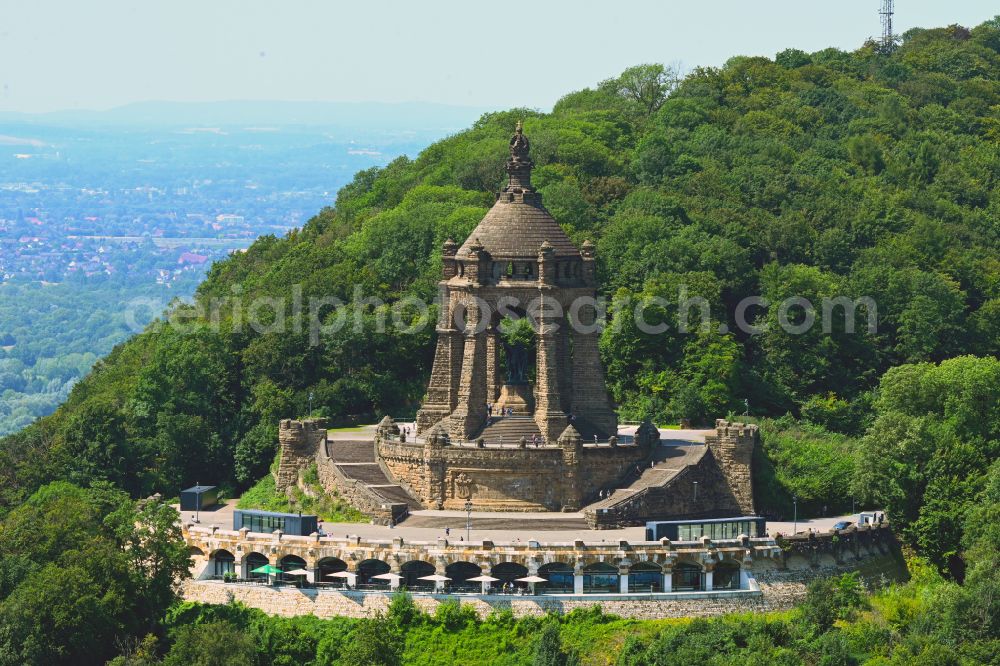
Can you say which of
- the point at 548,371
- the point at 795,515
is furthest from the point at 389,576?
the point at 795,515

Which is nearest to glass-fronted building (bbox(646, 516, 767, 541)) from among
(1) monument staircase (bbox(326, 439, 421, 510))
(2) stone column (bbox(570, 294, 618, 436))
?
(2) stone column (bbox(570, 294, 618, 436))

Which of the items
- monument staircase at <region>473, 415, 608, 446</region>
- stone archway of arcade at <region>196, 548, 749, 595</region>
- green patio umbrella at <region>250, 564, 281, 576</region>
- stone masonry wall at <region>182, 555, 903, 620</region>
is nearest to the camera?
stone masonry wall at <region>182, 555, 903, 620</region>

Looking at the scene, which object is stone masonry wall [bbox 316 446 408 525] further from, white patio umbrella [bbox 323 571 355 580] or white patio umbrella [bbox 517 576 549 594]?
white patio umbrella [bbox 517 576 549 594]

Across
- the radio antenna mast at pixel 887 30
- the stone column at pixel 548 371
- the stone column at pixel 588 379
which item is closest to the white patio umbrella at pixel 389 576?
the stone column at pixel 548 371

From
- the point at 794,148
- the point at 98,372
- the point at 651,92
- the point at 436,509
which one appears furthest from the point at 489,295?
the point at 651,92

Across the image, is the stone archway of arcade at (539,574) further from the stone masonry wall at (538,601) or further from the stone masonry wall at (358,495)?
the stone masonry wall at (358,495)

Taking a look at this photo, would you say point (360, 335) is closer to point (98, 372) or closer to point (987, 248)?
point (98, 372)
